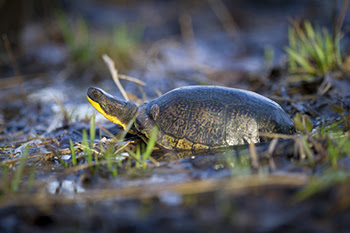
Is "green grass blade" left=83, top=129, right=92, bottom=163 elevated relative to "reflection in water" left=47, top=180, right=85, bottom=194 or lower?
elevated

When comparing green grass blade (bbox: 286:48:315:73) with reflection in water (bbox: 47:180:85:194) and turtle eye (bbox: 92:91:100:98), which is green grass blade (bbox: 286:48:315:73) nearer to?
turtle eye (bbox: 92:91:100:98)

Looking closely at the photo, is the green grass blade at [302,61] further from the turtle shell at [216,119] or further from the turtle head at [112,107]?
the turtle head at [112,107]

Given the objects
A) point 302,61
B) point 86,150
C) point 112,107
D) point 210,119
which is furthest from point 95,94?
point 302,61

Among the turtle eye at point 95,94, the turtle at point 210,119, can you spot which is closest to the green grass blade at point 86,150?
the turtle at point 210,119

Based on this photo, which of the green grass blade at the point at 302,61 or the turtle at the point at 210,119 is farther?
the green grass blade at the point at 302,61

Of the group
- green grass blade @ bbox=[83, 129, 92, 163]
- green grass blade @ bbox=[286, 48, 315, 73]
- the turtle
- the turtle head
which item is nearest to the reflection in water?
green grass blade @ bbox=[83, 129, 92, 163]

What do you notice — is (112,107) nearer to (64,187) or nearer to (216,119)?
(216,119)

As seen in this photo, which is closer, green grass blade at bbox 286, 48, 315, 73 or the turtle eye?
the turtle eye

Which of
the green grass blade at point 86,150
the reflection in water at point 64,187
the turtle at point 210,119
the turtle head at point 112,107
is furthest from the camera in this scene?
the turtle head at point 112,107

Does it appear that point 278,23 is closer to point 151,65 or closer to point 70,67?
point 151,65

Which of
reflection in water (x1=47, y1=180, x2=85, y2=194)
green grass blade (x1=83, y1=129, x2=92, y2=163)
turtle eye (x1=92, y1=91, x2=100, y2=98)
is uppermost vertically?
turtle eye (x1=92, y1=91, x2=100, y2=98)

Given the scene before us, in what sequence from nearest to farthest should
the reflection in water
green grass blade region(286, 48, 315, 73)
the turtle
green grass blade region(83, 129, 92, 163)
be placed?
the reflection in water < green grass blade region(83, 129, 92, 163) < the turtle < green grass blade region(286, 48, 315, 73)
